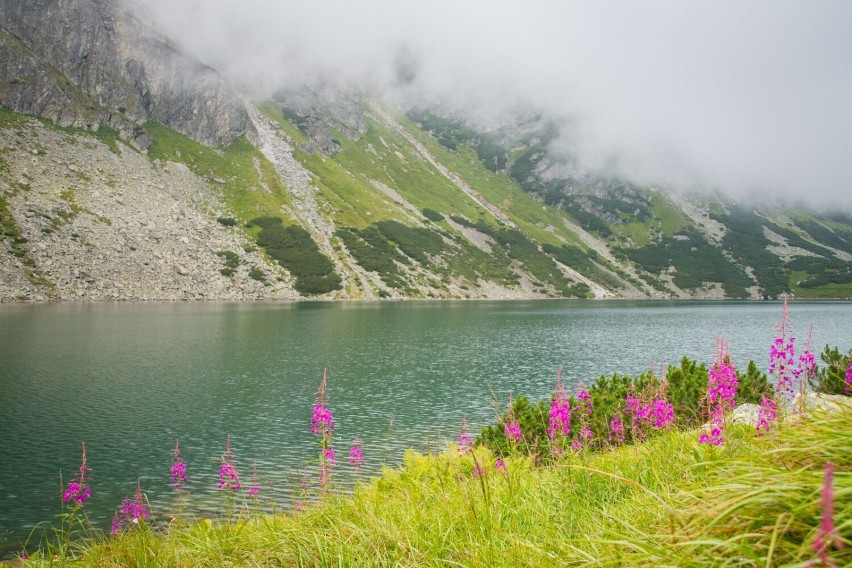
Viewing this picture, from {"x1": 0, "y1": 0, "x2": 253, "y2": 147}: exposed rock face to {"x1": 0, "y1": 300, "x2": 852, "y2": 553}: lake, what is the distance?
4035 inches

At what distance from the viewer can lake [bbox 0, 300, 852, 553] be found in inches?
709

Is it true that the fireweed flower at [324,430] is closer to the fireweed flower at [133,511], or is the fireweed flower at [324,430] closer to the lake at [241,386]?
the lake at [241,386]

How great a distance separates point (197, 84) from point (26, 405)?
18871 cm

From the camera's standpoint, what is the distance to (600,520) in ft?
16.9

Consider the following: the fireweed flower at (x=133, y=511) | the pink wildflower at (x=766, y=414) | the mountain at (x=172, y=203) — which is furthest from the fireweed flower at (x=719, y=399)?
the mountain at (x=172, y=203)

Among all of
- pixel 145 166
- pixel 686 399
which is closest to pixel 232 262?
pixel 145 166

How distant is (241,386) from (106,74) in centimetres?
17445

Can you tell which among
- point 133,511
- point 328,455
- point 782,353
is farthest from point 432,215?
point 782,353

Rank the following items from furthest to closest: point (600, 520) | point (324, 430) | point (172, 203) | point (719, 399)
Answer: point (172, 203) → point (324, 430) → point (719, 399) → point (600, 520)

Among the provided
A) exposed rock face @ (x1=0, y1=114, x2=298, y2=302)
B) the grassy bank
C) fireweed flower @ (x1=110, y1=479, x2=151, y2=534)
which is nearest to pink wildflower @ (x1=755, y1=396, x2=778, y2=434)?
the grassy bank

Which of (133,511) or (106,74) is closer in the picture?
(133,511)

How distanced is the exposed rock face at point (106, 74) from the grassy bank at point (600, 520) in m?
172

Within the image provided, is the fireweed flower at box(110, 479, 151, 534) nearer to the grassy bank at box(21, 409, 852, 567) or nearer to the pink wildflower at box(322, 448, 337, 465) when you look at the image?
the grassy bank at box(21, 409, 852, 567)

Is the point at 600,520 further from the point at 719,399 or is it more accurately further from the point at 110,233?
the point at 110,233
